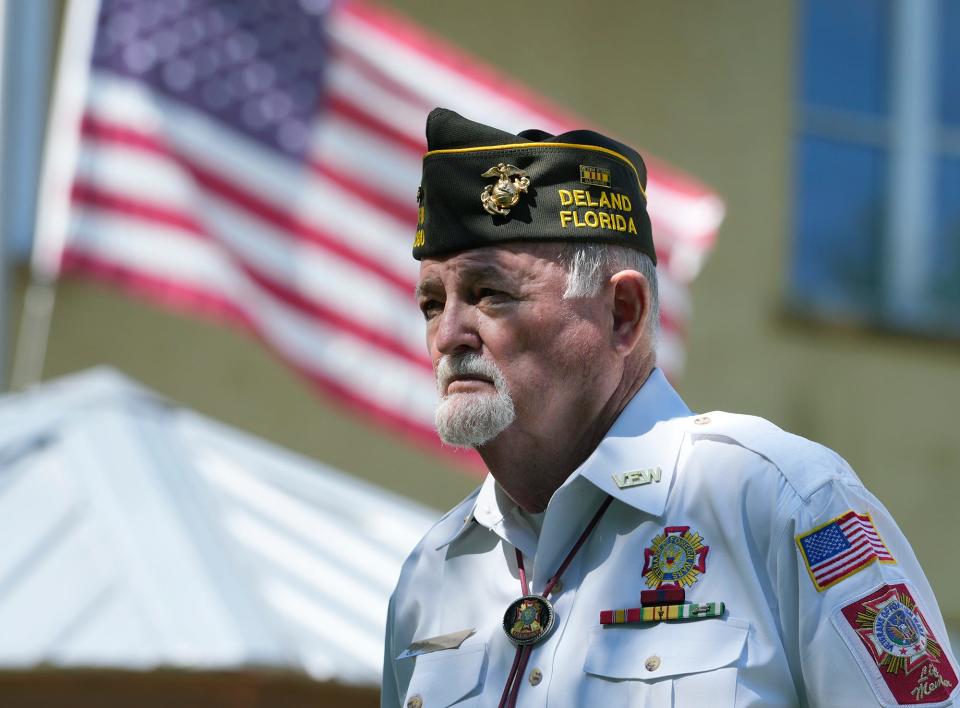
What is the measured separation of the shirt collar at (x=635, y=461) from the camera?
2.18 m

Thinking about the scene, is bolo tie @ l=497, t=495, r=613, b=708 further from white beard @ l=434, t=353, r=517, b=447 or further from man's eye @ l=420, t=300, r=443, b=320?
man's eye @ l=420, t=300, r=443, b=320

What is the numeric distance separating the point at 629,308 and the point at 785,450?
1.08ft

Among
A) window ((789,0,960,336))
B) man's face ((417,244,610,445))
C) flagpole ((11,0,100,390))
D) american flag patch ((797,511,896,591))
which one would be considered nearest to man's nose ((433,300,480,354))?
man's face ((417,244,610,445))

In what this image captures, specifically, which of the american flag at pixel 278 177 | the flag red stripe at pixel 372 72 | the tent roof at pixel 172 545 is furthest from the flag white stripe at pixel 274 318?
the flag red stripe at pixel 372 72

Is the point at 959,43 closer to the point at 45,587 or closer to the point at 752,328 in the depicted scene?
the point at 752,328

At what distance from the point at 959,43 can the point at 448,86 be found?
2.92m

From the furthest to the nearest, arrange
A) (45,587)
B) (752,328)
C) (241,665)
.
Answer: (752,328) → (45,587) → (241,665)

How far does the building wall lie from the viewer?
6.67 m

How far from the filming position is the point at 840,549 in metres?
1.97

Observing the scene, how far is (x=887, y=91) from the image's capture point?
7.51 metres

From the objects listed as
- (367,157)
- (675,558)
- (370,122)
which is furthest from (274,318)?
(675,558)

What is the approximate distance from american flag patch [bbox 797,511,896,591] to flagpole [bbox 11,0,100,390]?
3.61 meters

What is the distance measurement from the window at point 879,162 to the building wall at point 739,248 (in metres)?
0.23

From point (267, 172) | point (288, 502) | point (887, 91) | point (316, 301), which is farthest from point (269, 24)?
point (887, 91)
